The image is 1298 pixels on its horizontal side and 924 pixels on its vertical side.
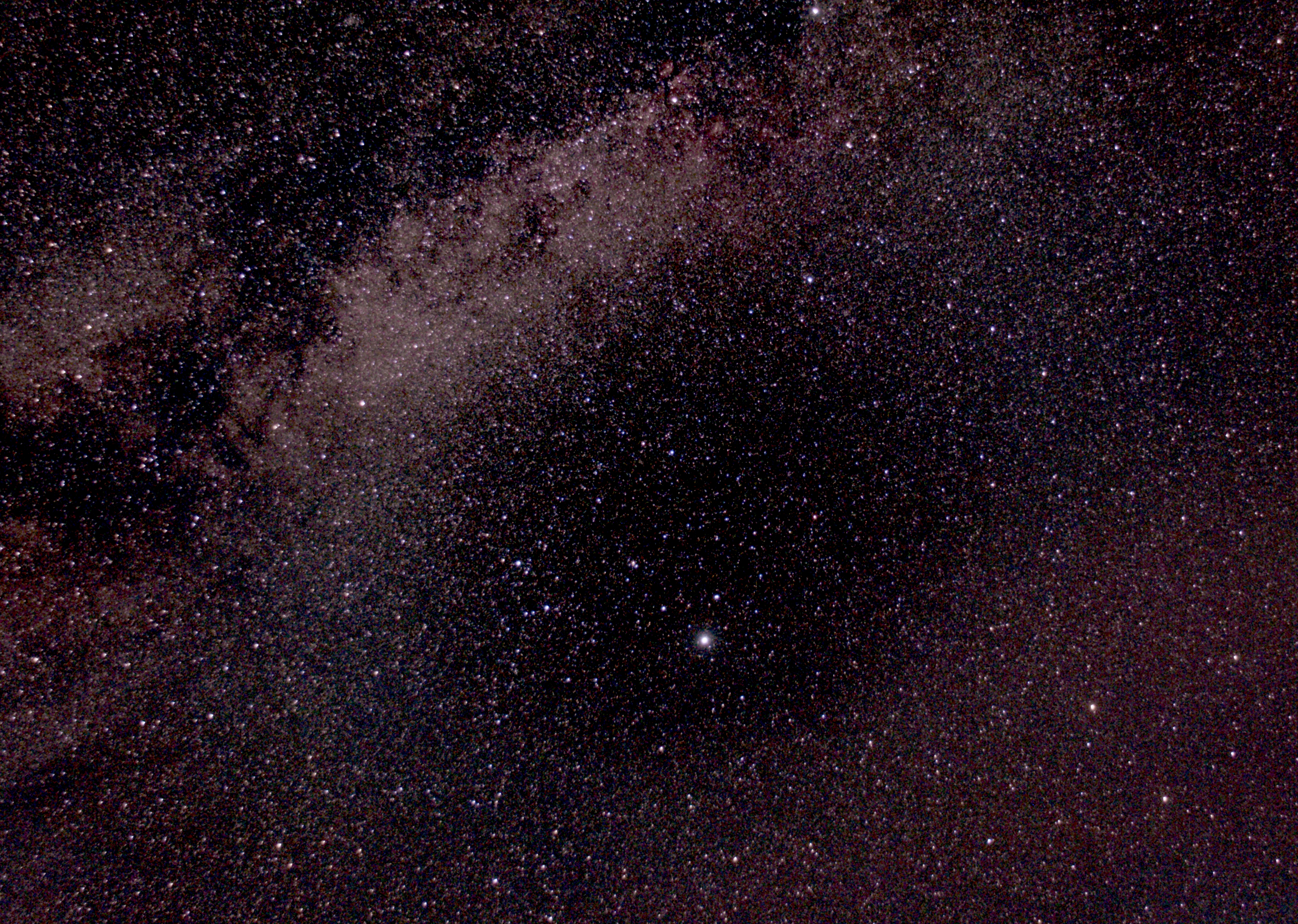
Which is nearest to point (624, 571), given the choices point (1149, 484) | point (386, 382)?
point (386, 382)

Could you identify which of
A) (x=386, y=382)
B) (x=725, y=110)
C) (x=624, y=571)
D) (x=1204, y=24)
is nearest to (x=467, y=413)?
(x=386, y=382)

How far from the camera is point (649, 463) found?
2.70 ft

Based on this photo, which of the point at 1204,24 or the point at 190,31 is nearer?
the point at 190,31

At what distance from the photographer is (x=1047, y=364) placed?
87 centimetres

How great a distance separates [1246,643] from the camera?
35.5 inches

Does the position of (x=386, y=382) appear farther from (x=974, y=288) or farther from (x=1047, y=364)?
(x=1047, y=364)

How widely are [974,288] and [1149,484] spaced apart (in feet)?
1.42

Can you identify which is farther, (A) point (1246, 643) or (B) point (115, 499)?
(A) point (1246, 643)

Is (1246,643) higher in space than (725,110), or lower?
lower

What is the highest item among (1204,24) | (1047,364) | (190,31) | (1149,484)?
(190,31)

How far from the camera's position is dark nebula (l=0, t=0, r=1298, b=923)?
2.40 ft

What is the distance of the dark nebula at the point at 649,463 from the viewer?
732 millimetres

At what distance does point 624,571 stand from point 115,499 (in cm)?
69

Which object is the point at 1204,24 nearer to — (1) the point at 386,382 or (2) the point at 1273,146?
(2) the point at 1273,146
